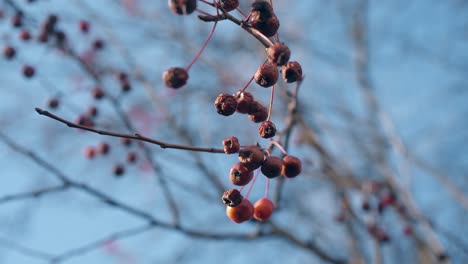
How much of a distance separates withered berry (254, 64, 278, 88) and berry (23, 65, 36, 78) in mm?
1780

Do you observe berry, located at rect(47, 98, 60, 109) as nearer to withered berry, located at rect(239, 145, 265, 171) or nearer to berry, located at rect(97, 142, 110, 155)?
berry, located at rect(97, 142, 110, 155)

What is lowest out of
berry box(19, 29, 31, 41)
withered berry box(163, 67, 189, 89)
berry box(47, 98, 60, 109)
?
withered berry box(163, 67, 189, 89)

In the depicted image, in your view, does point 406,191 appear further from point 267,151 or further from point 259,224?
point 267,151

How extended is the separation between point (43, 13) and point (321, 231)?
3015mm

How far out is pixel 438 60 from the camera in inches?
203

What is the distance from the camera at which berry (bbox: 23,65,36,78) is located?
239 cm

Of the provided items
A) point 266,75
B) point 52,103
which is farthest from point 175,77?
point 52,103

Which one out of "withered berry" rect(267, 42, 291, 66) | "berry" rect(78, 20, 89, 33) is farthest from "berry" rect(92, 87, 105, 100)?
"withered berry" rect(267, 42, 291, 66)

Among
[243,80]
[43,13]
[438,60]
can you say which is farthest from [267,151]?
[438,60]

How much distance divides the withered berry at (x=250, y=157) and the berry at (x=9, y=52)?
181 centimetres

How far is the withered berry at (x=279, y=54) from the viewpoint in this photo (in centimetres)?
104

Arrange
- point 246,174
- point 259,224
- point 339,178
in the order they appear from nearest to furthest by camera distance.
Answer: point 246,174, point 259,224, point 339,178

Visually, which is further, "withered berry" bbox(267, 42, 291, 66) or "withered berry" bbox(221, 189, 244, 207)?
"withered berry" bbox(221, 189, 244, 207)

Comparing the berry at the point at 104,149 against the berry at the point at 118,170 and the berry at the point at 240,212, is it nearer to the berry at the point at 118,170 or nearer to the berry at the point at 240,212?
the berry at the point at 118,170
